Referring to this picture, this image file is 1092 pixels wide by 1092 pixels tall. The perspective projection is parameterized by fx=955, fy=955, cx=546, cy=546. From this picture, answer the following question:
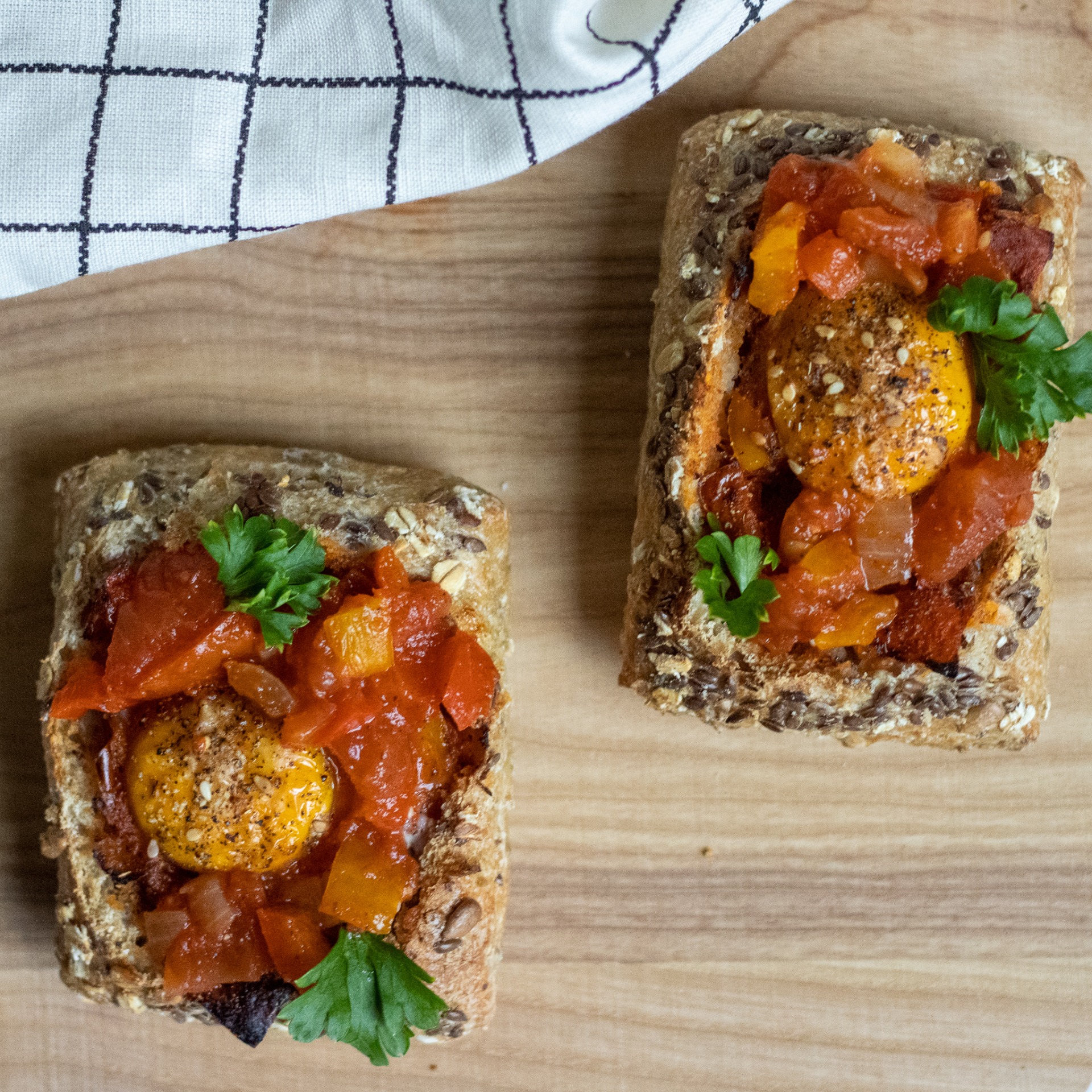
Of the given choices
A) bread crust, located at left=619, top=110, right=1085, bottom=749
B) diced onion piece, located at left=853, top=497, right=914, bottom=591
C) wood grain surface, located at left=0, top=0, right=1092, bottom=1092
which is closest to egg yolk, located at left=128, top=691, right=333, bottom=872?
wood grain surface, located at left=0, top=0, right=1092, bottom=1092

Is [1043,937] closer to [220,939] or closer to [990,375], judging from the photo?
[990,375]

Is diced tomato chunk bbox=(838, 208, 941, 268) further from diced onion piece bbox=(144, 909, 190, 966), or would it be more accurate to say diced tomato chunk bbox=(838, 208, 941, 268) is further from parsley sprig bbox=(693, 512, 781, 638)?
diced onion piece bbox=(144, 909, 190, 966)

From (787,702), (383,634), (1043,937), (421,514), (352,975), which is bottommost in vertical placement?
(1043,937)

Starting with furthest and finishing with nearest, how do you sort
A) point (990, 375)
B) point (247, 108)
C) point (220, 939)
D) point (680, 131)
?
1. point (680, 131)
2. point (247, 108)
3. point (220, 939)
4. point (990, 375)

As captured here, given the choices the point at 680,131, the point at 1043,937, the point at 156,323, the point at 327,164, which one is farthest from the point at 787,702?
the point at 156,323

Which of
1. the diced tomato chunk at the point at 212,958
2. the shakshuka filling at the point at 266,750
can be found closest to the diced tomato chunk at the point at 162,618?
the shakshuka filling at the point at 266,750

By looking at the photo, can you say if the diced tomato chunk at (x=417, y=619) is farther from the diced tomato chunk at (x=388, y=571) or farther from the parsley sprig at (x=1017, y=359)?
the parsley sprig at (x=1017, y=359)

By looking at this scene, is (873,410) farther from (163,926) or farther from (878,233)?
(163,926)
